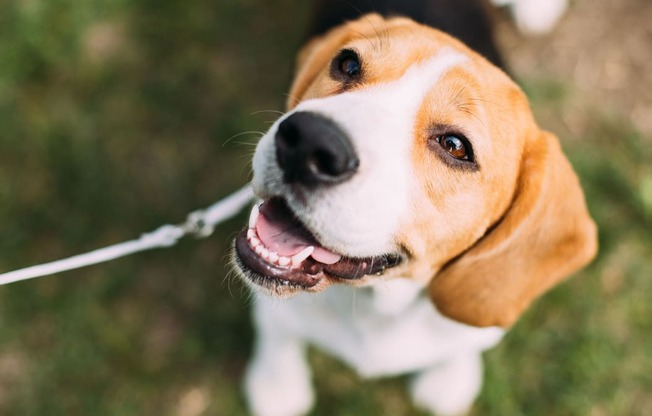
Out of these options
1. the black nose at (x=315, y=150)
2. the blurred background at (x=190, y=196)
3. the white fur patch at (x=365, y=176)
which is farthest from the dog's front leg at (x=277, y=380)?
the black nose at (x=315, y=150)

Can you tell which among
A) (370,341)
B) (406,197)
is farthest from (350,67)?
(370,341)

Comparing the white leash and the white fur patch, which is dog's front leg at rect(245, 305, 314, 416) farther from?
the white fur patch

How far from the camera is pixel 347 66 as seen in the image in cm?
253

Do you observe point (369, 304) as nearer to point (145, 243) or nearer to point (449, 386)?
→ point (145, 243)

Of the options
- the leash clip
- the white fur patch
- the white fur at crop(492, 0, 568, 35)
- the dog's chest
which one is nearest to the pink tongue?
the white fur patch

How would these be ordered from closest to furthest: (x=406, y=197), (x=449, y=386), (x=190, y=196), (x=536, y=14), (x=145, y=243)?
(x=406, y=197)
(x=145, y=243)
(x=449, y=386)
(x=190, y=196)
(x=536, y=14)

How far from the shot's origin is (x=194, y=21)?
473 centimetres

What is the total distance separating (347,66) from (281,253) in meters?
0.78

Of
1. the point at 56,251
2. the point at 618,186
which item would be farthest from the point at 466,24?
the point at 56,251

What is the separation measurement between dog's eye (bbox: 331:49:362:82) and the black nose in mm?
521

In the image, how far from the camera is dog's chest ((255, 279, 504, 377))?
9.30 ft

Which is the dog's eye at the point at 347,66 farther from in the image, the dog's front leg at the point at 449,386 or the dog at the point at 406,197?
the dog's front leg at the point at 449,386

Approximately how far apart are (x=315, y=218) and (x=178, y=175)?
2.51 m

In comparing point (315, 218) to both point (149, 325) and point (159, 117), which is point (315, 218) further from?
point (159, 117)
